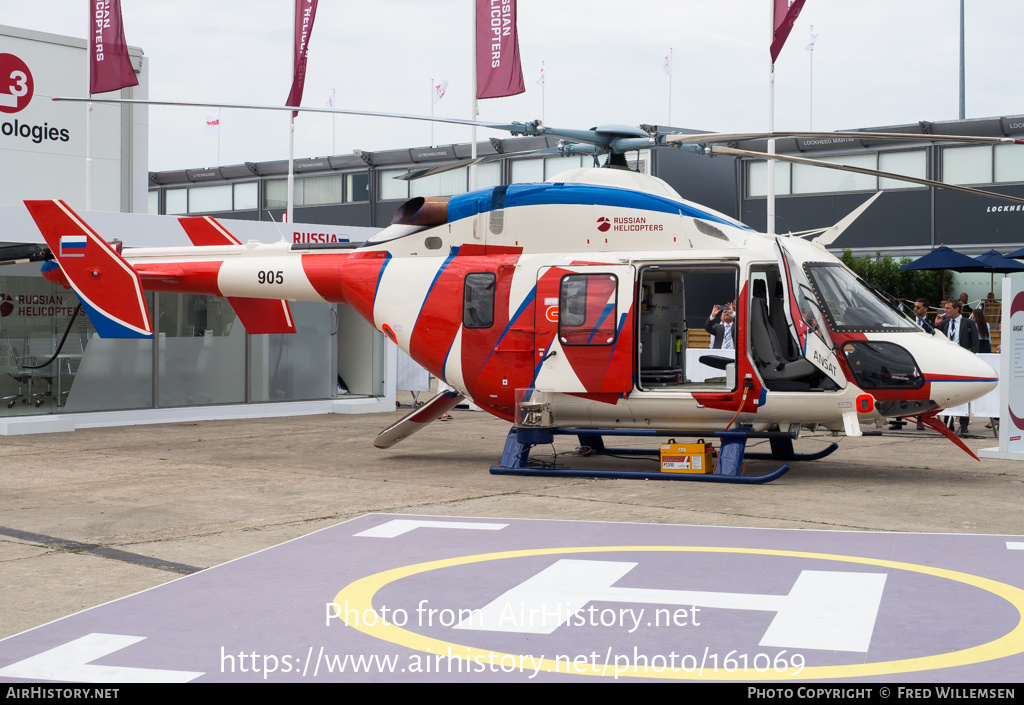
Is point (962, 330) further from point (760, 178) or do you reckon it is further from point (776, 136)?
point (760, 178)

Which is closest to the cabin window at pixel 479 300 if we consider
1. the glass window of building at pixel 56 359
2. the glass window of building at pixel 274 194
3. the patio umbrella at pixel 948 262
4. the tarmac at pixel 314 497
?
the tarmac at pixel 314 497

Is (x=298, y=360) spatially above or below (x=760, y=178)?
below

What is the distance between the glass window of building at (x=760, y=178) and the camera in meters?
38.7

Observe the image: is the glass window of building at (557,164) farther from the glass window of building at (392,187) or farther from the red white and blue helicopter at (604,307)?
the red white and blue helicopter at (604,307)

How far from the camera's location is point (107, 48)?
68.9 feet

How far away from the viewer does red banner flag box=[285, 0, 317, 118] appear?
2302 cm

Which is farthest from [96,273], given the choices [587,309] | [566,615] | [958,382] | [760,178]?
[760,178]

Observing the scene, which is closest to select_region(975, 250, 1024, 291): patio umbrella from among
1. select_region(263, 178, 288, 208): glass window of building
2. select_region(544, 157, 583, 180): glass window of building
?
select_region(544, 157, 583, 180): glass window of building

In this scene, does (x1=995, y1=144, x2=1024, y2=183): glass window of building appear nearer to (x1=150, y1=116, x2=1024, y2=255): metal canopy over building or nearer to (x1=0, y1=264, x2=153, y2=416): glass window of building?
(x1=150, y1=116, x2=1024, y2=255): metal canopy over building

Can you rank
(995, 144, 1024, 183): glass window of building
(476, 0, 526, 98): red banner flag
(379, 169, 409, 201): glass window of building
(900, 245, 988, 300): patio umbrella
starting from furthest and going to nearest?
(379, 169, 409, 201): glass window of building
(995, 144, 1024, 183): glass window of building
(476, 0, 526, 98): red banner flag
(900, 245, 988, 300): patio umbrella

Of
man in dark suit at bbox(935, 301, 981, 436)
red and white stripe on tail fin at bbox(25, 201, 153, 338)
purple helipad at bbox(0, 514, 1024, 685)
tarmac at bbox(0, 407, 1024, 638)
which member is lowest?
tarmac at bbox(0, 407, 1024, 638)

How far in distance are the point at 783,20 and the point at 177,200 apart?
4078 cm

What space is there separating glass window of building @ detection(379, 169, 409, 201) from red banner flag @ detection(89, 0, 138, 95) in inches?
1017

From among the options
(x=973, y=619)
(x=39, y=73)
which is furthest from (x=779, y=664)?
(x=39, y=73)
